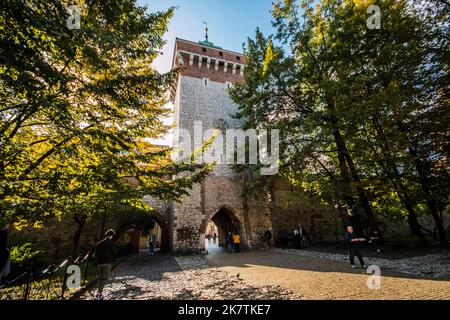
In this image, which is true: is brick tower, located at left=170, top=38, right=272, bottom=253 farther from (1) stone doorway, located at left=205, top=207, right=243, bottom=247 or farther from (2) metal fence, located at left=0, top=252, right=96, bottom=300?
(2) metal fence, located at left=0, top=252, right=96, bottom=300

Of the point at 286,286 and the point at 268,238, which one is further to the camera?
the point at 268,238

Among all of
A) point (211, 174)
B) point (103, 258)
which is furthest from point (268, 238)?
point (103, 258)

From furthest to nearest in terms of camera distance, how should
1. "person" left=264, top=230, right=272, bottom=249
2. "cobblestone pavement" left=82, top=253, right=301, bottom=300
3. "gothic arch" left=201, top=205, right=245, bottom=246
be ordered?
1. "gothic arch" left=201, top=205, right=245, bottom=246
2. "person" left=264, top=230, right=272, bottom=249
3. "cobblestone pavement" left=82, top=253, right=301, bottom=300

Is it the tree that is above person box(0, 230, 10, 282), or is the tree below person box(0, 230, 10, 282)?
above

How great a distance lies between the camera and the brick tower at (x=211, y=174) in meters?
15.0

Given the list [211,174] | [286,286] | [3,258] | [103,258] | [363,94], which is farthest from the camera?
[211,174]

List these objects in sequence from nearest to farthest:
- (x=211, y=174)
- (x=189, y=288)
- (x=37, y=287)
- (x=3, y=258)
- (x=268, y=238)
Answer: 1. (x=3, y=258)
2. (x=189, y=288)
3. (x=37, y=287)
4. (x=268, y=238)
5. (x=211, y=174)

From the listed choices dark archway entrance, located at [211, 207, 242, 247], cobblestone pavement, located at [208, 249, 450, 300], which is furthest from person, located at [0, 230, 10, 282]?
dark archway entrance, located at [211, 207, 242, 247]

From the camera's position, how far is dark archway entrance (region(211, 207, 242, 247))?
56.0 feet

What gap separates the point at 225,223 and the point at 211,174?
559cm

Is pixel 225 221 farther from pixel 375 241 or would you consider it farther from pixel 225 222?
pixel 375 241

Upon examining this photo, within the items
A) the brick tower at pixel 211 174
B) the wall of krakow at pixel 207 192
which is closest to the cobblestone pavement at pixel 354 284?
the wall of krakow at pixel 207 192

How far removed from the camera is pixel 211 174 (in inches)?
664
